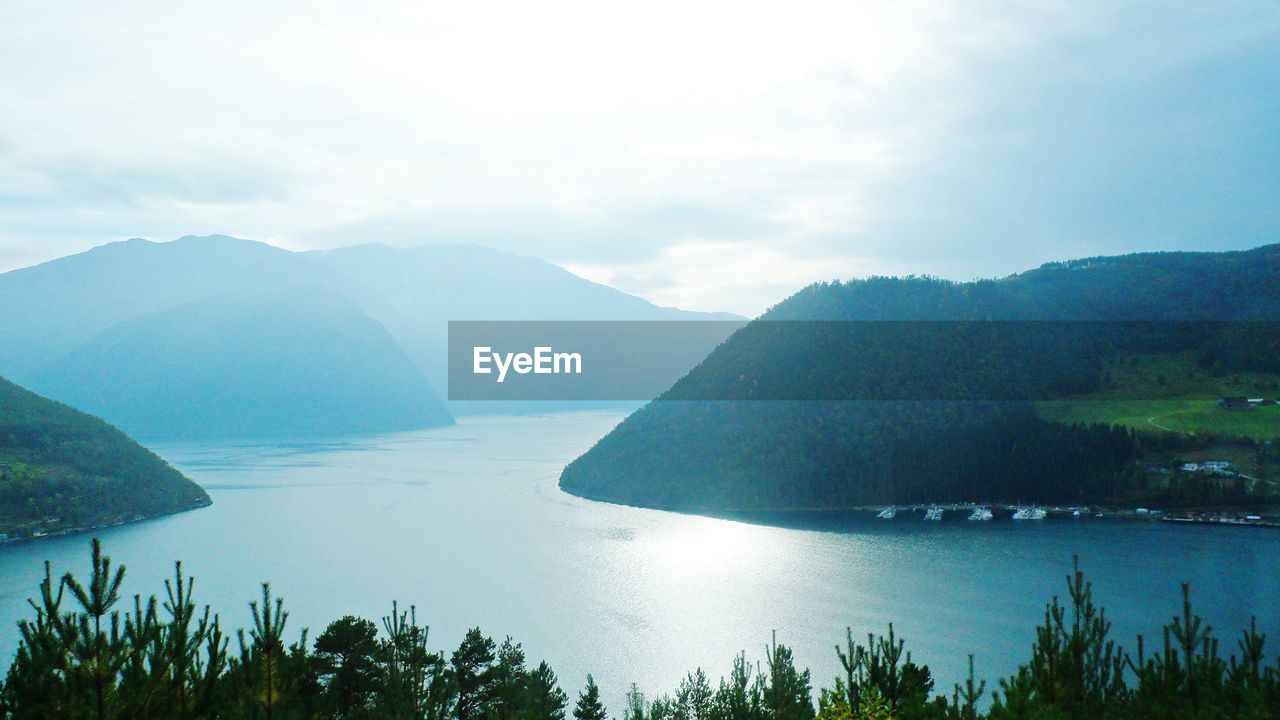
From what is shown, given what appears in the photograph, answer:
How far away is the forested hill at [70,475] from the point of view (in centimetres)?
8756

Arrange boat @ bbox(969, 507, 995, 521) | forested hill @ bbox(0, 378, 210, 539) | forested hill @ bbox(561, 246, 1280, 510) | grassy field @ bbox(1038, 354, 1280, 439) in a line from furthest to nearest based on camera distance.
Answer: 1. grassy field @ bbox(1038, 354, 1280, 439)
2. forested hill @ bbox(561, 246, 1280, 510)
3. boat @ bbox(969, 507, 995, 521)
4. forested hill @ bbox(0, 378, 210, 539)

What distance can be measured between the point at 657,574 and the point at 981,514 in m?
43.3

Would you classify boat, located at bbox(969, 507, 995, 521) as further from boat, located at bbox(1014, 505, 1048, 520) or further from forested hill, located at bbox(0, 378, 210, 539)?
forested hill, located at bbox(0, 378, 210, 539)

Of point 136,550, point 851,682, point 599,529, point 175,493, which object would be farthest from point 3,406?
point 851,682

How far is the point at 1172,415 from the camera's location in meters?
107

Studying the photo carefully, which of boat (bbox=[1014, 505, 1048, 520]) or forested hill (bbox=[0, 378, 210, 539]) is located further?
boat (bbox=[1014, 505, 1048, 520])

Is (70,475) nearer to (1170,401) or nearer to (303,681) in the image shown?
(303,681)

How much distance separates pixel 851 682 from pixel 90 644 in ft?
37.1

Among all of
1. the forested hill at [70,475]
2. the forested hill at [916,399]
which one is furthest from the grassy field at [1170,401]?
the forested hill at [70,475]

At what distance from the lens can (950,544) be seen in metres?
76.9

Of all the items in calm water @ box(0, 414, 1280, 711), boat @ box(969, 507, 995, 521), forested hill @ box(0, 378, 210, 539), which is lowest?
calm water @ box(0, 414, 1280, 711)

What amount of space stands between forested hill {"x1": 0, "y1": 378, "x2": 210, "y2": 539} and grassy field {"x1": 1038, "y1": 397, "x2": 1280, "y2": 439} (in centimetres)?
11995

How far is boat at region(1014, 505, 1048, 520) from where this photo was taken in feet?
294

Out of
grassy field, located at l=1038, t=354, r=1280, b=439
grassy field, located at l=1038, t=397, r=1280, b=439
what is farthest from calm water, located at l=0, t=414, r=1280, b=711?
grassy field, located at l=1038, t=354, r=1280, b=439
